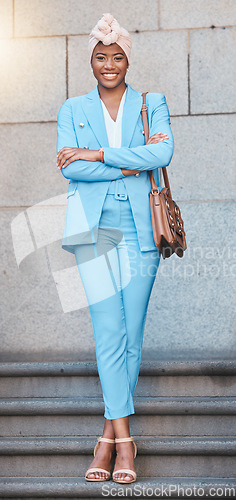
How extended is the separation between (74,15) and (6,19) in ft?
1.92

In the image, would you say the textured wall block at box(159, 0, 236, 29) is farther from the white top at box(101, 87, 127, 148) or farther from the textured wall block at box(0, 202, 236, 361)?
the white top at box(101, 87, 127, 148)

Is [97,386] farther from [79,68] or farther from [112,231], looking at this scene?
[79,68]

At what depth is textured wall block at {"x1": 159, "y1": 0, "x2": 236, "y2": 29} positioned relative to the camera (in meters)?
5.84

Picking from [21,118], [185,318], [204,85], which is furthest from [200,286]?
[21,118]

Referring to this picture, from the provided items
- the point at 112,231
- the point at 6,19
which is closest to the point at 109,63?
the point at 112,231

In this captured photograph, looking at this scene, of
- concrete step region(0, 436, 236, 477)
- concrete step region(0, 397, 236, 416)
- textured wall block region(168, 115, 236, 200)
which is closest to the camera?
concrete step region(0, 436, 236, 477)

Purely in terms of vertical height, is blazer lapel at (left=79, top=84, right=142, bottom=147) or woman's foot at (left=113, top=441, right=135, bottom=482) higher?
blazer lapel at (left=79, top=84, right=142, bottom=147)

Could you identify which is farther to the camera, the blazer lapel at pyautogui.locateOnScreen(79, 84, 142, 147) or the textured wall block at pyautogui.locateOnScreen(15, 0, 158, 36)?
the textured wall block at pyautogui.locateOnScreen(15, 0, 158, 36)

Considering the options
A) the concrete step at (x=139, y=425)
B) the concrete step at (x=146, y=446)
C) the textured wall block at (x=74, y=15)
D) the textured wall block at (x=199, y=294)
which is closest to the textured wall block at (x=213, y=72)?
the textured wall block at (x=74, y=15)

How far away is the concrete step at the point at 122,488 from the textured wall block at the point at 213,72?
10.2 ft

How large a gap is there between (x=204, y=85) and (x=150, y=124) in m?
2.14

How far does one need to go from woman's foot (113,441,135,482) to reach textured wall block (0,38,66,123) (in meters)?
3.23

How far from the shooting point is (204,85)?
229 inches

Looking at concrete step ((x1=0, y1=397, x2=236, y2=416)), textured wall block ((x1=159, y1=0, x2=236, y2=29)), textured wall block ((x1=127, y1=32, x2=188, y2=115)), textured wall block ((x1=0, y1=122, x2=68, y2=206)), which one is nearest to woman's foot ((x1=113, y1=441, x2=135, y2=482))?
concrete step ((x1=0, y1=397, x2=236, y2=416))
